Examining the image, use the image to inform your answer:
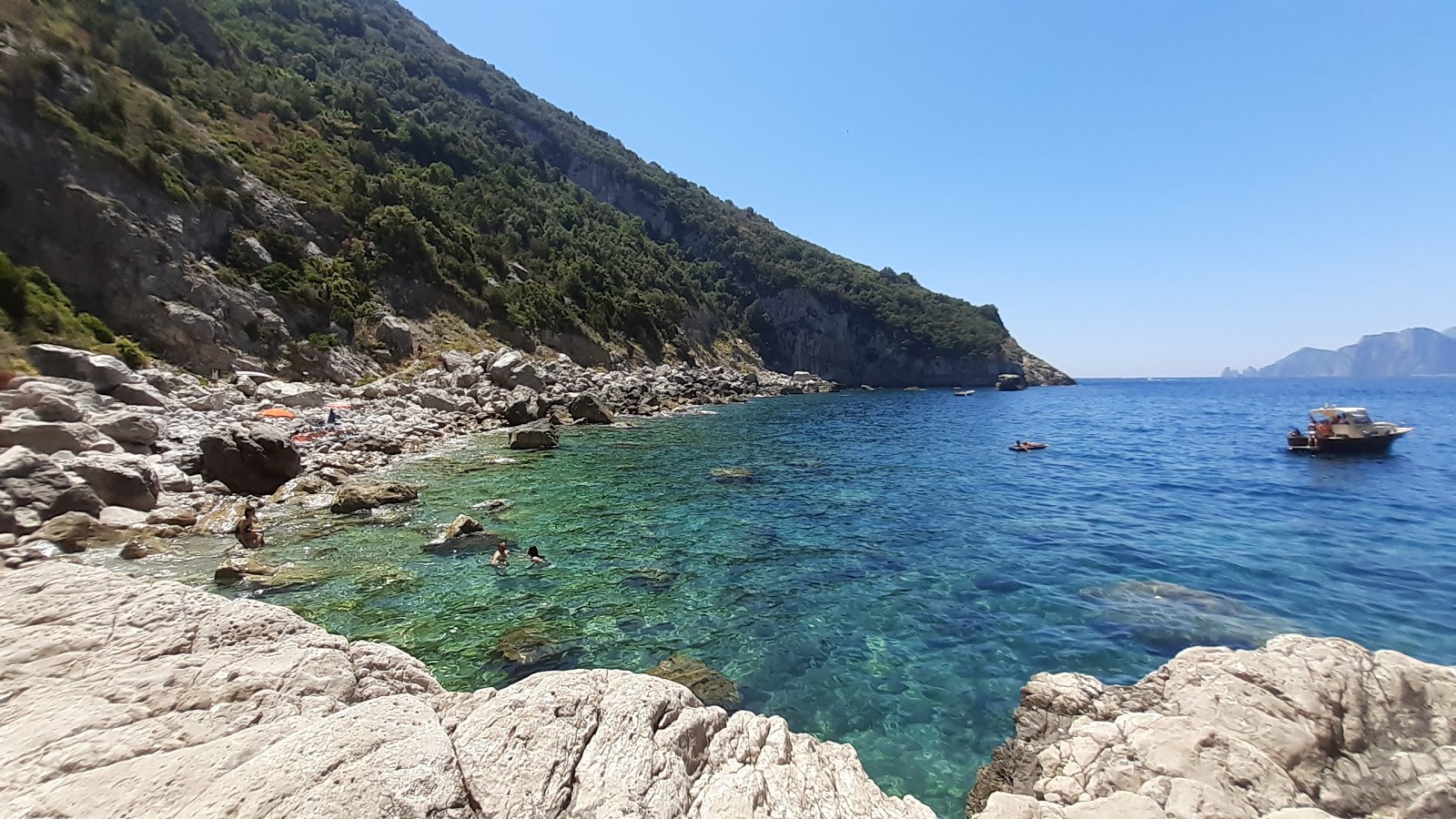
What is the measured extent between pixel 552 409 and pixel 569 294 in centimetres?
3427

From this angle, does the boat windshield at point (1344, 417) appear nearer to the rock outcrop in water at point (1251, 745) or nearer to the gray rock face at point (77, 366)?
the rock outcrop in water at point (1251, 745)

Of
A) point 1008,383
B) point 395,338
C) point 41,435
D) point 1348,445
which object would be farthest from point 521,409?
point 1008,383

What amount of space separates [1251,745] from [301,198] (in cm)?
6417

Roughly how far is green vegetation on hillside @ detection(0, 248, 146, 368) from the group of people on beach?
1599 centimetres

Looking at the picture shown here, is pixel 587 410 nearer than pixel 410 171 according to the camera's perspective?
Yes

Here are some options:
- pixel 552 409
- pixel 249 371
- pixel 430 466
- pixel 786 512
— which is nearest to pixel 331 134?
pixel 249 371

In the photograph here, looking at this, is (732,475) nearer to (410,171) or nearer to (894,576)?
(894,576)

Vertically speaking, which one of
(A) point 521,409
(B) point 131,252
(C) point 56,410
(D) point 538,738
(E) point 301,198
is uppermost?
(E) point 301,198

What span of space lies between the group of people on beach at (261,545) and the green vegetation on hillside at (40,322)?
16.0 m

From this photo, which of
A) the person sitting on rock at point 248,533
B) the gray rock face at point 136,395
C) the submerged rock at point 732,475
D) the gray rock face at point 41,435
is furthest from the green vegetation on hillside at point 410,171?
the submerged rock at point 732,475

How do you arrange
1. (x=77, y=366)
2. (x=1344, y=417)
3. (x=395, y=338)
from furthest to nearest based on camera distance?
(x=395, y=338)
(x=1344, y=417)
(x=77, y=366)

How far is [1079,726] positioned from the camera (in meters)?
6.61

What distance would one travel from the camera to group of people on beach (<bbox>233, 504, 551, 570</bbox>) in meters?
13.6

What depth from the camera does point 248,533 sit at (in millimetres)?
14164
